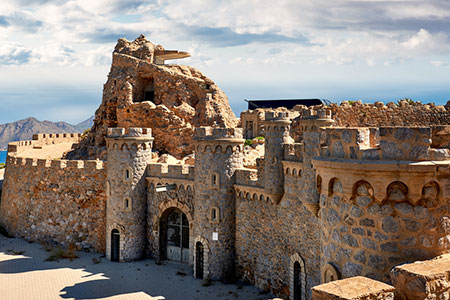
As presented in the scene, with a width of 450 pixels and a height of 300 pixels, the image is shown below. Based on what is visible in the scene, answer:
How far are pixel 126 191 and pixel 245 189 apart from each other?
7164 mm

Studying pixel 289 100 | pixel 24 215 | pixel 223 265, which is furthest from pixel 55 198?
pixel 289 100

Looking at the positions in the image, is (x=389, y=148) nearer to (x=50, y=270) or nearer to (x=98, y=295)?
(x=98, y=295)

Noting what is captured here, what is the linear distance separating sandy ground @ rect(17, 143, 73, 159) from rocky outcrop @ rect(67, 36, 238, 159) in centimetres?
457

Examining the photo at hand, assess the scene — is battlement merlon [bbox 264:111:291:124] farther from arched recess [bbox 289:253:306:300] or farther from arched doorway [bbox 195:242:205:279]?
arched doorway [bbox 195:242:205:279]

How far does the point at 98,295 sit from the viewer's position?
18109 mm

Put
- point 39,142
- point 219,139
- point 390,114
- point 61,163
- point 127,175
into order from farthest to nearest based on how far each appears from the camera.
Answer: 1. point 39,142
2. point 61,163
3. point 127,175
4. point 390,114
5. point 219,139

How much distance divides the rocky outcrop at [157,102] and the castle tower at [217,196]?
848 centimetres

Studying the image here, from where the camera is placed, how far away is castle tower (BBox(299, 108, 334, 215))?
14805mm

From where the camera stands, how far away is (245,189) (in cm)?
1911

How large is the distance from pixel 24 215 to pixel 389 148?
86.5 feet

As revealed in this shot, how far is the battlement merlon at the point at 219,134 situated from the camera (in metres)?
19.4

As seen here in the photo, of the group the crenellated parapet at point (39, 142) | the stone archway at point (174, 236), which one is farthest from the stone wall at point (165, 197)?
the crenellated parapet at point (39, 142)

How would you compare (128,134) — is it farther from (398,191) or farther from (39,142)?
(39,142)

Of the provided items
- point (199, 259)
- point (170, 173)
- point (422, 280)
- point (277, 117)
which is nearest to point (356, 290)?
point (422, 280)
